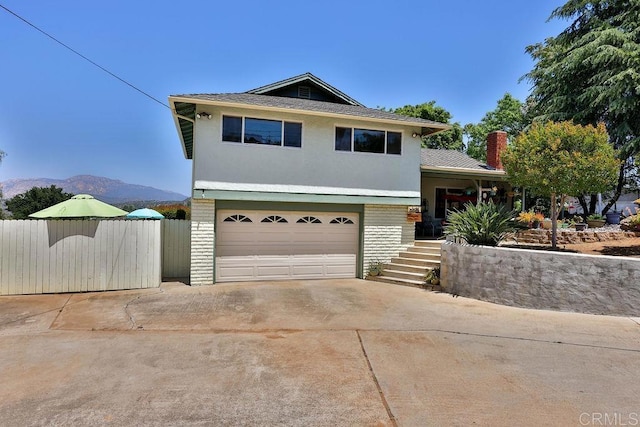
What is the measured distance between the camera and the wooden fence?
9.06 metres

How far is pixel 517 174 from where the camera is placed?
9.93m

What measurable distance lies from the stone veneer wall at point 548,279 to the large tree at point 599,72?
468 inches

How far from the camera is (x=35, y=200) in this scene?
86.7 feet

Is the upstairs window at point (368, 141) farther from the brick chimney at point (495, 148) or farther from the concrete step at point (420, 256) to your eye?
the brick chimney at point (495, 148)

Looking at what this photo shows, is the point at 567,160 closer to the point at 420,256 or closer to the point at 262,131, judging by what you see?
the point at 420,256

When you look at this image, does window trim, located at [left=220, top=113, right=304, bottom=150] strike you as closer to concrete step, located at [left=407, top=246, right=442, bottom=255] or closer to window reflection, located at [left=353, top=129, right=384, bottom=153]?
window reflection, located at [left=353, top=129, right=384, bottom=153]

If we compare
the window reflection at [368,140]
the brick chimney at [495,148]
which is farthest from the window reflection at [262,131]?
the brick chimney at [495,148]

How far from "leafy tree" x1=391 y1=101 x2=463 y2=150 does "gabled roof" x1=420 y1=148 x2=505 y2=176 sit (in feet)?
41.6

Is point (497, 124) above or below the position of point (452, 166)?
above

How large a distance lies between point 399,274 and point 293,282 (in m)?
3.33

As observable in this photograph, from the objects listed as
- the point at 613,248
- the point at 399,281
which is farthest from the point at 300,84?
the point at 613,248

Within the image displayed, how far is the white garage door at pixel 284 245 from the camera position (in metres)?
11.1

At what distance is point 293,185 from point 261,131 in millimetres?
1894

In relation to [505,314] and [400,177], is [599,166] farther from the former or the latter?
[400,177]
